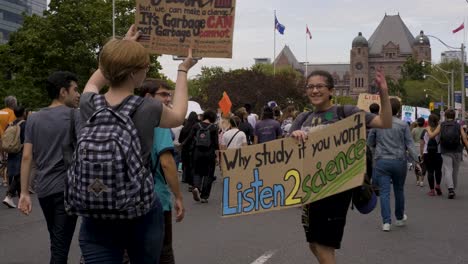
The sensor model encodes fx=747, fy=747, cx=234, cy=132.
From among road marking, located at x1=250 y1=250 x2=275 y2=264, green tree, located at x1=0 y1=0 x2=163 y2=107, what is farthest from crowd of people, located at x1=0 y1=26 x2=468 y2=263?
green tree, located at x1=0 y1=0 x2=163 y2=107

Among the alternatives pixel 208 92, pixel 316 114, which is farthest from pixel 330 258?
pixel 208 92

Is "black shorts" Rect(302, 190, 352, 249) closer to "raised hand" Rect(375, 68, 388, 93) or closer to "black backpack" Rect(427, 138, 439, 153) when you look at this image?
"raised hand" Rect(375, 68, 388, 93)

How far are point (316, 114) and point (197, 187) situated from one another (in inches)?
330

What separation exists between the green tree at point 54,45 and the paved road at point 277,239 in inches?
1699

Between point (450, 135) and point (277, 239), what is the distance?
21.4 ft

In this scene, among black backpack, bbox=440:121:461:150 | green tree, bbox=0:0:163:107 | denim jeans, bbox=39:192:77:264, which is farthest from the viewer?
green tree, bbox=0:0:163:107

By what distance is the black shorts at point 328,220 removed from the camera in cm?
507

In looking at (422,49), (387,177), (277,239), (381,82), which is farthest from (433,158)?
(422,49)

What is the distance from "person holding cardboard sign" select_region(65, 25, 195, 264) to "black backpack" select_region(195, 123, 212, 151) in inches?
388

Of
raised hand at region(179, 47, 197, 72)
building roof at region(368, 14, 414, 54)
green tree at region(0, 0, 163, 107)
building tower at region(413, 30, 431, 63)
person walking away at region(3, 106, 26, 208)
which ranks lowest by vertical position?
person walking away at region(3, 106, 26, 208)

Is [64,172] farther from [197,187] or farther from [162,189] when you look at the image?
[197,187]

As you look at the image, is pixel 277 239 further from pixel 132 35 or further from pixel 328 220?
pixel 132 35

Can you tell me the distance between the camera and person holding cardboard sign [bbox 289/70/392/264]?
501cm

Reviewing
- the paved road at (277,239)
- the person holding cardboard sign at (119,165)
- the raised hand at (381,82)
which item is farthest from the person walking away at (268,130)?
the person holding cardboard sign at (119,165)
